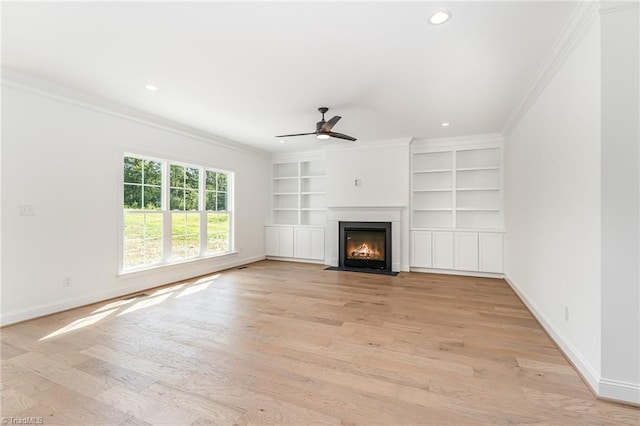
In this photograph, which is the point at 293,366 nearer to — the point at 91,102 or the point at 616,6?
the point at 616,6

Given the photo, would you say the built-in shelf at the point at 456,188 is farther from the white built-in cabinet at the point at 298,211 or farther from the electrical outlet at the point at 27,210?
the electrical outlet at the point at 27,210

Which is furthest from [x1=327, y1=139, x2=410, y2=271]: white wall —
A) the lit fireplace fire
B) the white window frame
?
the white window frame

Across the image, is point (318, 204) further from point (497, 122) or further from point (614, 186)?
point (614, 186)

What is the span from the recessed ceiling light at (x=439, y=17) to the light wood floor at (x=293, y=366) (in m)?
2.62

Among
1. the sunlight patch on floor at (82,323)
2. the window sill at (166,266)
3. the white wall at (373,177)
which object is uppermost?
the white wall at (373,177)

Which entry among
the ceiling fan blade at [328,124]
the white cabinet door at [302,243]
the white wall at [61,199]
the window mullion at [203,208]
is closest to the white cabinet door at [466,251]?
the white cabinet door at [302,243]

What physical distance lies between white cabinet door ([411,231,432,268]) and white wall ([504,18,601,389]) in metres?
2.02

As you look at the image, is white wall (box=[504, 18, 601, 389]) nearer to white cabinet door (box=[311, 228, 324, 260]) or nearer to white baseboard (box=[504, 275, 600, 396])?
white baseboard (box=[504, 275, 600, 396])

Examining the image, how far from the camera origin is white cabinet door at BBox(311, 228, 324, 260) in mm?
6801

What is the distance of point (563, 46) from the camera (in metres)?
2.40

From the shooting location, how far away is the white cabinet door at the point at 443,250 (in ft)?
18.5

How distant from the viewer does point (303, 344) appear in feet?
8.67

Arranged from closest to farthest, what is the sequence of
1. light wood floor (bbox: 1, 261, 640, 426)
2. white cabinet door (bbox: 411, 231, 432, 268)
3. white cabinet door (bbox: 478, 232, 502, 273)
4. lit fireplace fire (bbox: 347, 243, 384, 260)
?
light wood floor (bbox: 1, 261, 640, 426) < white cabinet door (bbox: 478, 232, 502, 273) < white cabinet door (bbox: 411, 231, 432, 268) < lit fireplace fire (bbox: 347, 243, 384, 260)

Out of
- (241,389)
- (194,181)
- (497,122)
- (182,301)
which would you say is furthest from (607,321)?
(194,181)
